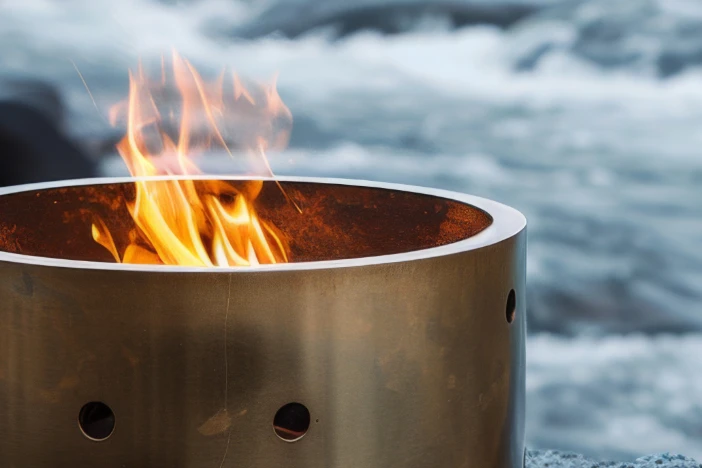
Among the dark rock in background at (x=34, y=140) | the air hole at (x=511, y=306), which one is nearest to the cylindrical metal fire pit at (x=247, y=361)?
the air hole at (x=511, y=306)

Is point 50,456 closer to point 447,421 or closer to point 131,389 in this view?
point 131,389

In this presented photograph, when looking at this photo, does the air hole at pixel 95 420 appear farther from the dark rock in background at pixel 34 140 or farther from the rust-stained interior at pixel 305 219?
the dark rock in background at pixel 34 140

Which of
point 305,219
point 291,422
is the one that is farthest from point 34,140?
point 291,422

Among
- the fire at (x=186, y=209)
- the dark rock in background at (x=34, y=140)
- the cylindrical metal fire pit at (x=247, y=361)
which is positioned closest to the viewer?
the cylindrical metal fire pit at (x=247, y=361)

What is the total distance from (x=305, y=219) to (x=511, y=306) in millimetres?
809

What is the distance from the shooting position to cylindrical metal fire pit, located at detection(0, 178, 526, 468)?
1482 millimetres

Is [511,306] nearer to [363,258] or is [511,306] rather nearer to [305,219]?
[363,258]

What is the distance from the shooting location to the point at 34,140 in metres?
4.87

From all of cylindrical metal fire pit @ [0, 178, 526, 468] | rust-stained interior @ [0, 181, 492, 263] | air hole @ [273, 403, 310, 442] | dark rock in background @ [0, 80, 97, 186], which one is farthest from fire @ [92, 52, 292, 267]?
dark rock in background @ [0, 80, 97, 186]

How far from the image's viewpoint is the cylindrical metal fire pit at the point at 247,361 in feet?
4.86

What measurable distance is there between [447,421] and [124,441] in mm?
539

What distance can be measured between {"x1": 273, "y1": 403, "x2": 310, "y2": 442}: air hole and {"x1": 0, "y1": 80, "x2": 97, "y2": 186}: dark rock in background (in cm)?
327

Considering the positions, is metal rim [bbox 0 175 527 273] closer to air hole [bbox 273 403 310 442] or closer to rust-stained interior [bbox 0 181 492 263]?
rust-stained interior [bbox 0 181 492 263]

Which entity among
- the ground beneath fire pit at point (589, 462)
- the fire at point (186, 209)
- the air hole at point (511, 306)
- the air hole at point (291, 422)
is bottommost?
the ground beneath fire pit at point (589, 462)
